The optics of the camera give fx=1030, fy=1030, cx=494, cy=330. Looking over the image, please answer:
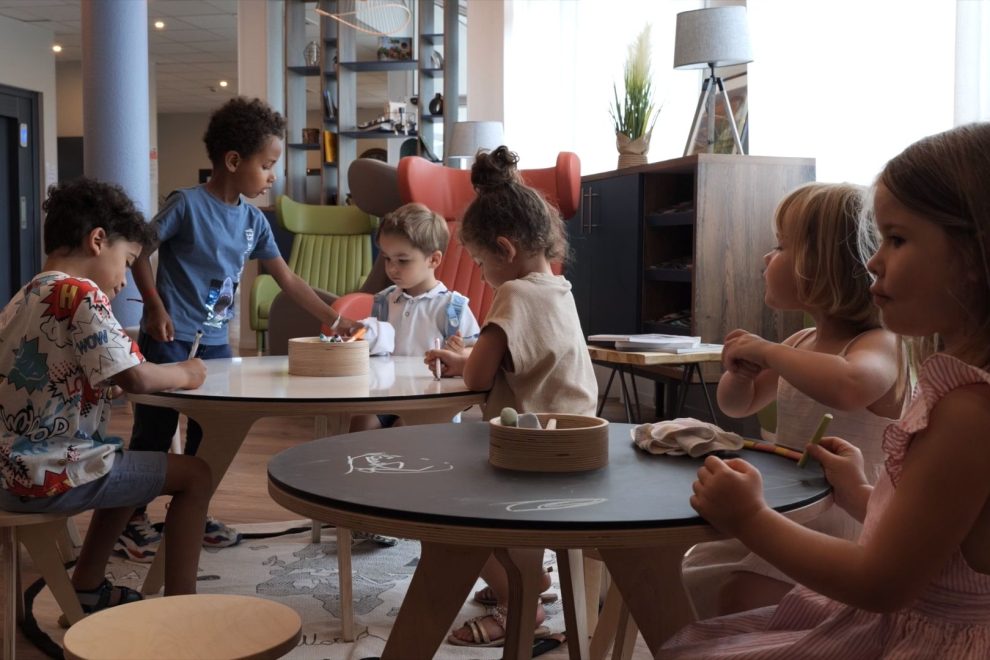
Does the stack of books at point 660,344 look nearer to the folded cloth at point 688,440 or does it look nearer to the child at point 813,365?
the child at point 813,365

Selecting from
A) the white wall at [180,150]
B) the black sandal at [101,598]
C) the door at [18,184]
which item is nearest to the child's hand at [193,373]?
the black sandal at [101,598]

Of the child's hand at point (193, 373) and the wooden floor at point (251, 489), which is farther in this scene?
the wooden floor at point (251, 489)

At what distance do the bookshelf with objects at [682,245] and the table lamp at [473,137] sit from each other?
41.2 inches

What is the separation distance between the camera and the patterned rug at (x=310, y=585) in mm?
2199

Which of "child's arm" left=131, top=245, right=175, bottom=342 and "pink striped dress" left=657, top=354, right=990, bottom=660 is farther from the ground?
"child's arm" left=131, top=245, right=175, bottom=342

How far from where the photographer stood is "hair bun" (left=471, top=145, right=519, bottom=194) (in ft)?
7.54

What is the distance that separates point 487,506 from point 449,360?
4.05 feet

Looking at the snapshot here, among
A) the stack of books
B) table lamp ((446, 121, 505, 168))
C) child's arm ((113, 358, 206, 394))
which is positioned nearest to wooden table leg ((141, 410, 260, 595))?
child's arm ((113, 358, 206, 394))

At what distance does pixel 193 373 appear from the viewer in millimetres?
1995

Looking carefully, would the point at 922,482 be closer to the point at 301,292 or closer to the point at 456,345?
the point at 456,345

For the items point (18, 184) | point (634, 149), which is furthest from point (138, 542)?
point (18, 184)

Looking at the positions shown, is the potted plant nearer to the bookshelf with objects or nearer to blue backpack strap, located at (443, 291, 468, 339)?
the bookshelf with objects

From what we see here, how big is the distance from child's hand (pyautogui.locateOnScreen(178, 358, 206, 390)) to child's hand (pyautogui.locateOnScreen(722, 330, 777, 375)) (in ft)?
3.38

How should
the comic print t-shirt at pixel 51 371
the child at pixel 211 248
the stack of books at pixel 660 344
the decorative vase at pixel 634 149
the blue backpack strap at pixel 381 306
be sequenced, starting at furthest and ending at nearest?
the decorative vase at pixel 634 149, the stack of books at pixel 660 344, the blue backpack strap at pixel 381 306, the child at pixel 211 248, the comic print t-shirt at pixel 51 371
